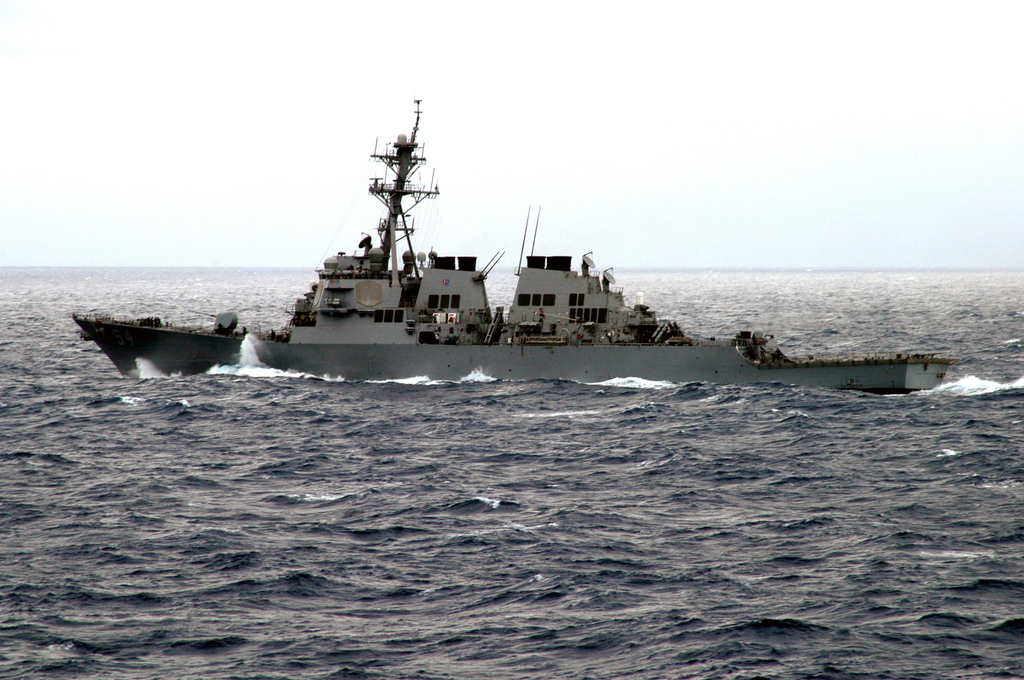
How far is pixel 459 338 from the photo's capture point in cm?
4003

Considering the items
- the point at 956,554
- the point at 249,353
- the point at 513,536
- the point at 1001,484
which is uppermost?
the point at 249,353

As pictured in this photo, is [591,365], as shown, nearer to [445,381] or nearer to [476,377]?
[476,377]

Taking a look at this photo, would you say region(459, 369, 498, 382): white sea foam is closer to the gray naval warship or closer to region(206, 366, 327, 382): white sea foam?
the gray naval warship

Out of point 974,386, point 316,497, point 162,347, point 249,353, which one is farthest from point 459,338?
point 974,386

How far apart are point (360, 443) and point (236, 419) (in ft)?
19.4

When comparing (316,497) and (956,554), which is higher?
(956,554)

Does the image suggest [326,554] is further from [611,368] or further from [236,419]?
[611,368]

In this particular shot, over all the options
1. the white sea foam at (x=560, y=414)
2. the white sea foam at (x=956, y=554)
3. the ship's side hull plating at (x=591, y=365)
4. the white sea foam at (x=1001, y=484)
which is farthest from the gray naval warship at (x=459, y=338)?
the white sea foam at (x=956, y=554)

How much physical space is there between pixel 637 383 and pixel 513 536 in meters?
19.6

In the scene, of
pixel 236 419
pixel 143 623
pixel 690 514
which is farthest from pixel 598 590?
pixel 236 419

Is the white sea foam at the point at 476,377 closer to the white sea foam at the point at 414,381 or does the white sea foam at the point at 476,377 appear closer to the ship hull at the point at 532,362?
the ship hull at the point at 532,362

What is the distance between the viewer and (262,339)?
134 ft

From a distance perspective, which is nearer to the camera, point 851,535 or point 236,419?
point 851,535

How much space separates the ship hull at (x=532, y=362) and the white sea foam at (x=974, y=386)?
95 centimetres
